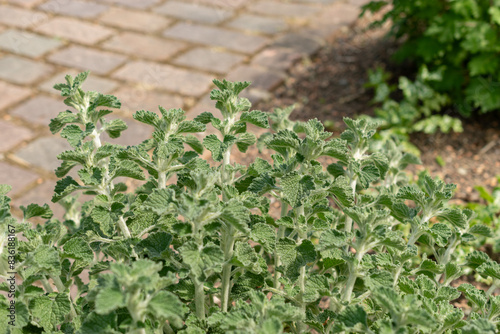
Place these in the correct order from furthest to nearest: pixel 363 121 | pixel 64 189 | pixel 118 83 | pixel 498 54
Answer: pixel 118 83 → pixel 498 54 → pixel 363 121 → pixel 64 189

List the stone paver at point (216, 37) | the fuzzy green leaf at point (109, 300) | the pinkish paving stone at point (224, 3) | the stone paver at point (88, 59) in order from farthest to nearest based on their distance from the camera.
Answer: the pinkish paving stone at point (224, 3), the stone paver at point (216, 37), the stone paver at point (88, 59), the fuzzy green leaf at point (109, 300)

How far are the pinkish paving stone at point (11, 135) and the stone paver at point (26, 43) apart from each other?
96cm

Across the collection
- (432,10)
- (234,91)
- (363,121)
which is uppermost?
(432,10)

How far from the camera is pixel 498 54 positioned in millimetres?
3627

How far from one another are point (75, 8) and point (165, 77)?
5.22ft

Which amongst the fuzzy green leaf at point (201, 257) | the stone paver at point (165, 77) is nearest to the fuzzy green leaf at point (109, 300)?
the fuzzy green leaf at point (201, 257)

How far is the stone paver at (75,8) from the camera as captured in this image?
4.99 m

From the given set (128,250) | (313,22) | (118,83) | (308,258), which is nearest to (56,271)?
(128,250)

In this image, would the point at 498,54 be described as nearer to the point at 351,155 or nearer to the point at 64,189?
the point at 351,155

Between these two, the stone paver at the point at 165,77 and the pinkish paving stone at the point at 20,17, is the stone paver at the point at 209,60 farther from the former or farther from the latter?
the pinkish paving stone at the point at 20,17

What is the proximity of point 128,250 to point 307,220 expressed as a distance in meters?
0.56

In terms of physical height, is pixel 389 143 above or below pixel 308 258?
above

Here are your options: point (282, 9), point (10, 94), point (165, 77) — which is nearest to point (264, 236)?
point (165, 77)

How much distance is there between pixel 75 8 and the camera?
509 centimetres
